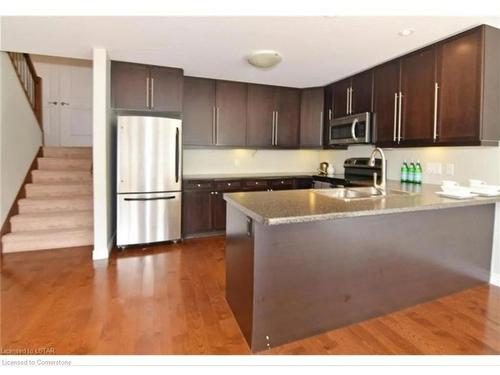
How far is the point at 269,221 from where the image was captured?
1.47m

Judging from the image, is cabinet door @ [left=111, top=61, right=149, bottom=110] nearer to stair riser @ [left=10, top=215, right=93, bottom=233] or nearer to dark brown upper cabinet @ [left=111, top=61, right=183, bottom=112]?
dark brown upper cabinet @ [left=111, top=61, right=183, bottom=112]

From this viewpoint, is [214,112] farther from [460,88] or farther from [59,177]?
[460,88]

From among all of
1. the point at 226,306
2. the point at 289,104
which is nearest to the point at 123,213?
the point at 226,306

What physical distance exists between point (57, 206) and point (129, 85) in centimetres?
195

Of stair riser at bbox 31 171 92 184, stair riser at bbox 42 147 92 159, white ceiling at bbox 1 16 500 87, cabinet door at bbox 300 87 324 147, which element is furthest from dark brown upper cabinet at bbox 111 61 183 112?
cabinet door at bbox 300 87 324 147

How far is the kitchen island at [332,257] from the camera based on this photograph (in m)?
1.70

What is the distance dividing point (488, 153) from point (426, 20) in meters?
1.32

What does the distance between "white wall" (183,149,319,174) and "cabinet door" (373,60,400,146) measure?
6.18 feet

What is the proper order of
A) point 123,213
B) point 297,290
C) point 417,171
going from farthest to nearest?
point 123,213 → point 417,171 → point 297,290

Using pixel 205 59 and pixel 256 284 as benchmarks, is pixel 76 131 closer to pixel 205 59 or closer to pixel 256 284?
pixel 205 59

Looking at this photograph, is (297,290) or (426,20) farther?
(426,20)

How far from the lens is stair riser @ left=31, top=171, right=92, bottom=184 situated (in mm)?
4227

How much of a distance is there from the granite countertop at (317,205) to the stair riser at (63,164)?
3.61 m

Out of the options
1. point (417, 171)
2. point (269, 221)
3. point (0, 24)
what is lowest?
point (269, 221)
